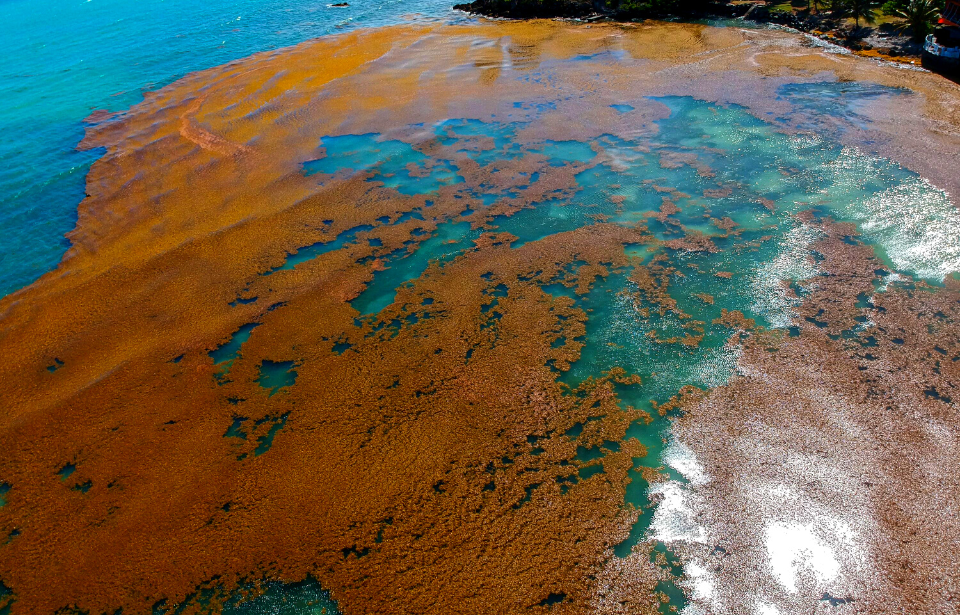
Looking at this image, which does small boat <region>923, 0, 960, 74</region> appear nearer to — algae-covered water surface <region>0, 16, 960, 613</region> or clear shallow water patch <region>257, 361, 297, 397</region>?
algae-covered water surface <region>0, 16, 960, 613</region>

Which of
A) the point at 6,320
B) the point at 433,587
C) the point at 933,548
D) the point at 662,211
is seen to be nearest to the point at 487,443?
the point at 433,587

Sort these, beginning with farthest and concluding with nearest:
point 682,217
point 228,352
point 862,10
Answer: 1. point 862,10
2. point 682,217
3. point 228,352

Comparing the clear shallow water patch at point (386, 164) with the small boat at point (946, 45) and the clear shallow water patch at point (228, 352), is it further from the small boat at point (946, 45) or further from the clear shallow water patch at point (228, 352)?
the small boat at point (946, 45)

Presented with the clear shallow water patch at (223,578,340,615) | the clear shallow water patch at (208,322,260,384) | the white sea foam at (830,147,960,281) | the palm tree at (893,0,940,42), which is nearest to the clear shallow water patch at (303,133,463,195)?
the clear shallow water patch at (208,322,260,384)

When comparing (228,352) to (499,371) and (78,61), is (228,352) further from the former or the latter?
(78,61)

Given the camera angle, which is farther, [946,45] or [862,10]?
[862,10]

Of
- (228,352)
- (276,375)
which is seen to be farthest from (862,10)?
(228,352)

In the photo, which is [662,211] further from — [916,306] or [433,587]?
[433,587]
